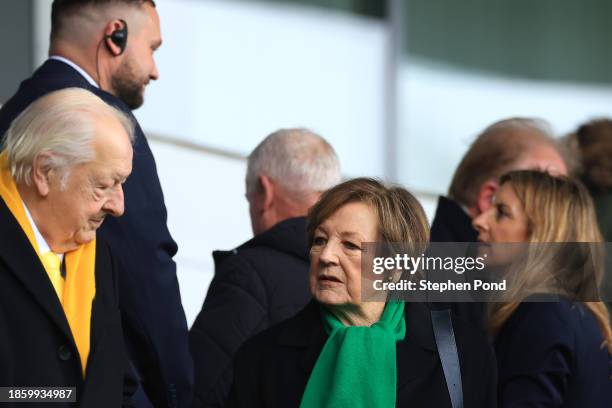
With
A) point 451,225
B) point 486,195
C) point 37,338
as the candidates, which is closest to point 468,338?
point 37,338

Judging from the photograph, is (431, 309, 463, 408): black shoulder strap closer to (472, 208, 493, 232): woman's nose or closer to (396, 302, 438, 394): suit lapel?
(396, 302, 438, 394): suit lapel

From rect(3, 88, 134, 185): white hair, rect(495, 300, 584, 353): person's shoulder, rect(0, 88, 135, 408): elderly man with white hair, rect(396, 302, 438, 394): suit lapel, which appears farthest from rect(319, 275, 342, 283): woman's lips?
rect(495, 300, 584, 353): person's shoulder

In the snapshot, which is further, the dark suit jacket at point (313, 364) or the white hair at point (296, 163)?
the white hair at point (296, 163)

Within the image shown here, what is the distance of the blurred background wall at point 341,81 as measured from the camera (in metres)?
8.04

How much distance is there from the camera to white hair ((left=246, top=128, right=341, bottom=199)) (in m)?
5.39

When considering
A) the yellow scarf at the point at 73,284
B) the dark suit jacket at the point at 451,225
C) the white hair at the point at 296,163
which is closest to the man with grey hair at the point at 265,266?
the white hair at the point at 296,163

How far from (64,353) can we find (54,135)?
62 centimetres

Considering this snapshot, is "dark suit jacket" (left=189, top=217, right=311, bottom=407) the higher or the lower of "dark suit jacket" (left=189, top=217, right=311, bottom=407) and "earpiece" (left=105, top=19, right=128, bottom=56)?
the lower

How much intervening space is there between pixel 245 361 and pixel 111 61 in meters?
1.41

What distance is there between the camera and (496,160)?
235 inches

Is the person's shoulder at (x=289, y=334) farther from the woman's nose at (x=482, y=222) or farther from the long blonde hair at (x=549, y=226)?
the woman's nose at (x=482, y=222)

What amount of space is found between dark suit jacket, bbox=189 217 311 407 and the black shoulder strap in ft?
2.86

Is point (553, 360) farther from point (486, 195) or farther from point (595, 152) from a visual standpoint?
point (595, 152)

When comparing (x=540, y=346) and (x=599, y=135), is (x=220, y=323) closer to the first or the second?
(x=540, y=346)
